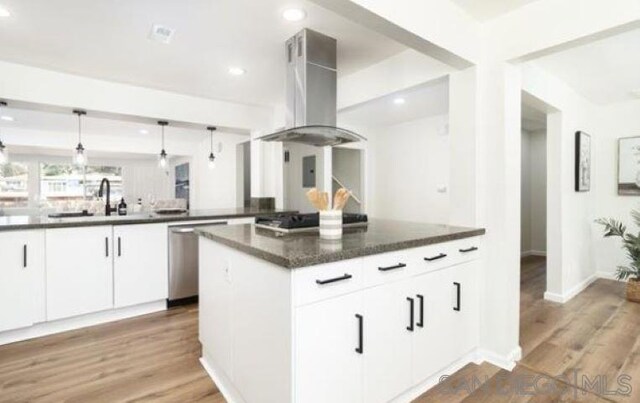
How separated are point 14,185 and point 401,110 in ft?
26.5

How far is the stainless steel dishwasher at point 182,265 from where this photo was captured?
10.6ft

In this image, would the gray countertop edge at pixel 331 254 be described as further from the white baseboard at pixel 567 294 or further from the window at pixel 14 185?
the window at pixel 14 185

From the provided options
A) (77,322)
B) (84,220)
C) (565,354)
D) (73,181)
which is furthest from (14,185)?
(565,354)

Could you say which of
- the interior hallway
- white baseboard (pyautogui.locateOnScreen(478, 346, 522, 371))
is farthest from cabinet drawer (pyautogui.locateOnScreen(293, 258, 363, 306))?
white baseboard (pyautogui.locateOnScreen(478, 346, 522, 371))

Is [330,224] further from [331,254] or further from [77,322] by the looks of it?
[77,322]

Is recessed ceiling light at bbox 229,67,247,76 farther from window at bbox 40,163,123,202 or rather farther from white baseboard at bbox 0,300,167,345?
window at bbox 40,163,123,202

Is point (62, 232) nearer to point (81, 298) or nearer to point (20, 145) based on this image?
point (81, 298)

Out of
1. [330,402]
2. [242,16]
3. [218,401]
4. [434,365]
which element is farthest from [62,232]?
[434,365]

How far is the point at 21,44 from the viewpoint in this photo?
8.32ft

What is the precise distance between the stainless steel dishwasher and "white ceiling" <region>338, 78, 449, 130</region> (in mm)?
2072

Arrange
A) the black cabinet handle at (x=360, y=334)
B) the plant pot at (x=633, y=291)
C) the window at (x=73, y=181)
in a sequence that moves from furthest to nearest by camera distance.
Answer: the window at (x=73, y=181)
the plant pot at (x=633, y=291)
the black cabinet handle at (x=360, y=334)

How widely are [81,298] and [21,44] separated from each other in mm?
2060

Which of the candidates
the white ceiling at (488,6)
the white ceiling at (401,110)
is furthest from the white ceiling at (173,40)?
the white ceiling at (401,110)

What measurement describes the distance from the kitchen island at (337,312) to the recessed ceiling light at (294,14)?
1.42 m
